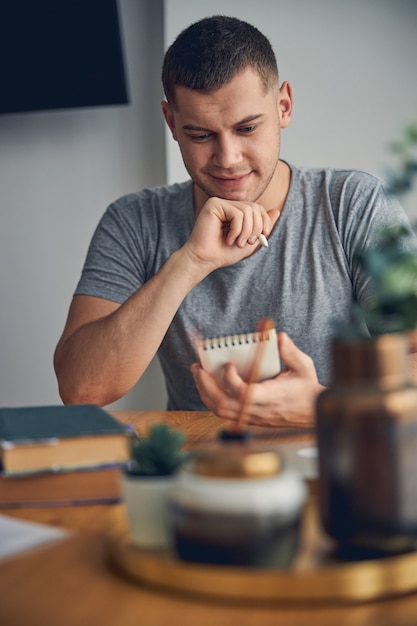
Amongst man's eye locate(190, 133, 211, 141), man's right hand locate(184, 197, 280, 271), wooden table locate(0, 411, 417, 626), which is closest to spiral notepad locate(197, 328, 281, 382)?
man's right hand locate(184, 197, 280, 271)

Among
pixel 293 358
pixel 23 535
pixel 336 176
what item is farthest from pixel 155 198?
pixel 23 535

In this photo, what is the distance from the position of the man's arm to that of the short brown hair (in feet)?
0.87

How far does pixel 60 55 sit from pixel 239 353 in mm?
1788

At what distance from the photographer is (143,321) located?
1.58 meters

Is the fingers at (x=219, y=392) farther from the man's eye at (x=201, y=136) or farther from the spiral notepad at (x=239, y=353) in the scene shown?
the man's eye at (x=201, y=136)

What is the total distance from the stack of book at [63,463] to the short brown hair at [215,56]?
989 millimetres

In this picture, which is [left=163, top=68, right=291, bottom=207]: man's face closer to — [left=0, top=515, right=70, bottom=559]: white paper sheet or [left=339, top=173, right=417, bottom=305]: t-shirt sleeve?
[left=339, top=173, right=417, bottom=305]: t-shirt sleeve

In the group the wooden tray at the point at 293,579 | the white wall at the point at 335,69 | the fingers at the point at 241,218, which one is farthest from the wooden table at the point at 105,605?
the white wall at the point at 335,69

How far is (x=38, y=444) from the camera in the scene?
2.85 ft

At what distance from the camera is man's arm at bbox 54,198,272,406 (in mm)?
1586

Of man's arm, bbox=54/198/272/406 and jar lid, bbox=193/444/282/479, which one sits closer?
jar lid, bbox=193/444/282/479

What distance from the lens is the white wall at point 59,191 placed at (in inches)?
107

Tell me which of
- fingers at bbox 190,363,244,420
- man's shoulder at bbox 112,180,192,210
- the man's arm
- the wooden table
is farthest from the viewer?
man's shoulder at bbox 112,180,192,210

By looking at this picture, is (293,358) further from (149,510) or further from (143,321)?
(149,510)
